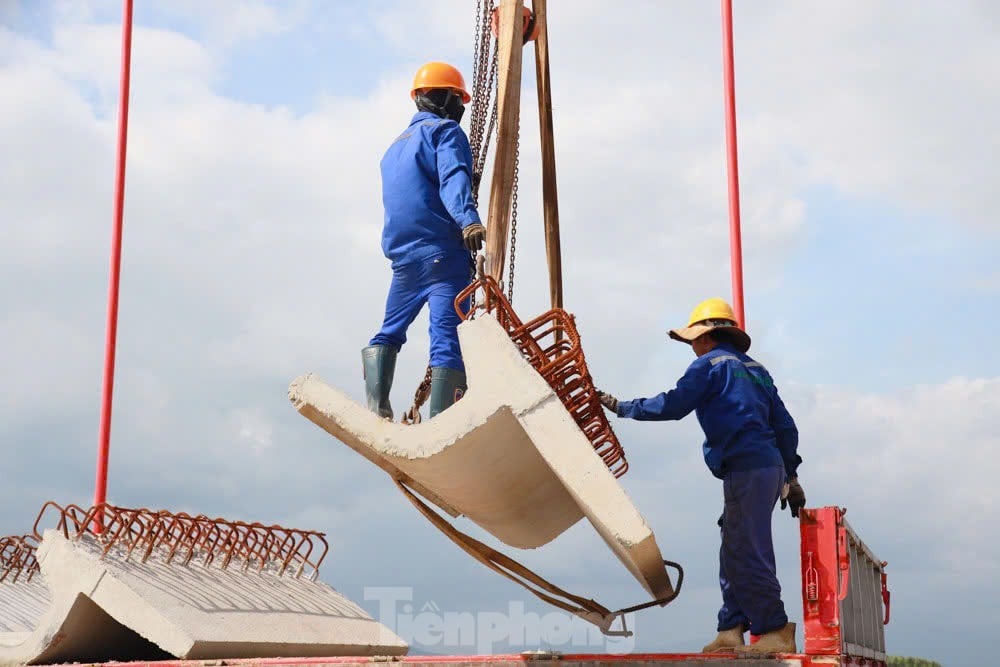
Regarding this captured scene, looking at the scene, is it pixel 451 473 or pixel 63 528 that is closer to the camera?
pixel 451 473

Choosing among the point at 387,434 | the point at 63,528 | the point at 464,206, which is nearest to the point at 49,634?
the point at 63,528

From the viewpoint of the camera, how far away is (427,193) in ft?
23.5

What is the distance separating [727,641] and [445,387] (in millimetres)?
2135

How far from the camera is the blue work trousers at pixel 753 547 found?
20.4ft

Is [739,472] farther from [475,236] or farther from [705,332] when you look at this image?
[475,236]

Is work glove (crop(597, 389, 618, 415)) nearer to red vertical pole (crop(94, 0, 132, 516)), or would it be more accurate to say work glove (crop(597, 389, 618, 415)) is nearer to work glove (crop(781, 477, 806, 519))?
work glove (crop(781, 477, 806, 519))

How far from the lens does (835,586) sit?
6.03m

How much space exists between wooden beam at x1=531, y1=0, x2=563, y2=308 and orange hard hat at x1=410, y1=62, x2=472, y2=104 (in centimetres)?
111

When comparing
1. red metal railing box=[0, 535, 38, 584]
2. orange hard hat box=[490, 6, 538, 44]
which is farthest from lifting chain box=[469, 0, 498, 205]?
red metal railing box=[0, 535, 38, 584]

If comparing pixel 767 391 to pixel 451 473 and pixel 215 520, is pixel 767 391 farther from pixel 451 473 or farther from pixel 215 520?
pixel 215 520

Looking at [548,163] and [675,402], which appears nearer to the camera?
[675,402]

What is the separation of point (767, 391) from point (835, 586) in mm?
1157

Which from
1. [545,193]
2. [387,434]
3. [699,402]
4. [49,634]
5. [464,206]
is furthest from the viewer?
[545,193]

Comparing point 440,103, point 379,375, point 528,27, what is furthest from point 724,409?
point 528,27
